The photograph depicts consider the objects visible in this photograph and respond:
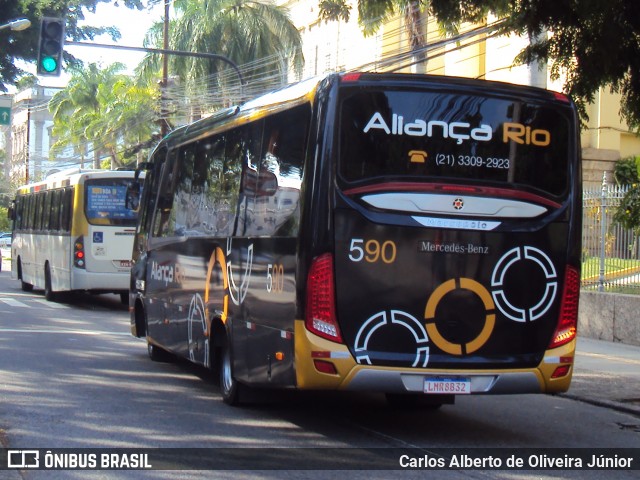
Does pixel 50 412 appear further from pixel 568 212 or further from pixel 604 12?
pixel 604 12

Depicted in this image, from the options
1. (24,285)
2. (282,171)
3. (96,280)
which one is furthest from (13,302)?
(282,171)

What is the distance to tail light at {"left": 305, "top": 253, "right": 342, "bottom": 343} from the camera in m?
8.22

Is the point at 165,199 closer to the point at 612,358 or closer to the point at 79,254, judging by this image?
the point at 612,358

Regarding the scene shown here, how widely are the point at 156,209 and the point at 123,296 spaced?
36.7ft

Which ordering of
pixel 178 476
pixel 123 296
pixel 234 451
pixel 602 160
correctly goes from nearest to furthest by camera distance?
pixel 178 476, pixel 234 451, pixel 123 296, pixel 602 160

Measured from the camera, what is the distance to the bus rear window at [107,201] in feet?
71.8

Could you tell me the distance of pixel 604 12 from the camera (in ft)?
34.1

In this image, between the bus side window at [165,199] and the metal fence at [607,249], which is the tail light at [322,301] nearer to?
the bus side window at [165,199]

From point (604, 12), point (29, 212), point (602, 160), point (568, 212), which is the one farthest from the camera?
point (602, 160)

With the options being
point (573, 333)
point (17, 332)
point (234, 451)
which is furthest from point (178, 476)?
point (17, 332)

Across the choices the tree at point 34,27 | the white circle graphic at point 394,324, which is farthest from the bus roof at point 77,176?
the white circle graphic at point 394,324

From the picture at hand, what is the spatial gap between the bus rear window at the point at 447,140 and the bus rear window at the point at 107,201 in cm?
1422

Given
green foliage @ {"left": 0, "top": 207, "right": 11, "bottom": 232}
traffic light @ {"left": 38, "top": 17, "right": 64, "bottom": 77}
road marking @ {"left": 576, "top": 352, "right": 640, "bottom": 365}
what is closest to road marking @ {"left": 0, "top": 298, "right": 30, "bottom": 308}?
traffic light @ {"left": 38, "top": 17, "right": 64, "bottom": 77}

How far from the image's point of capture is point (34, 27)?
91.7 ft
